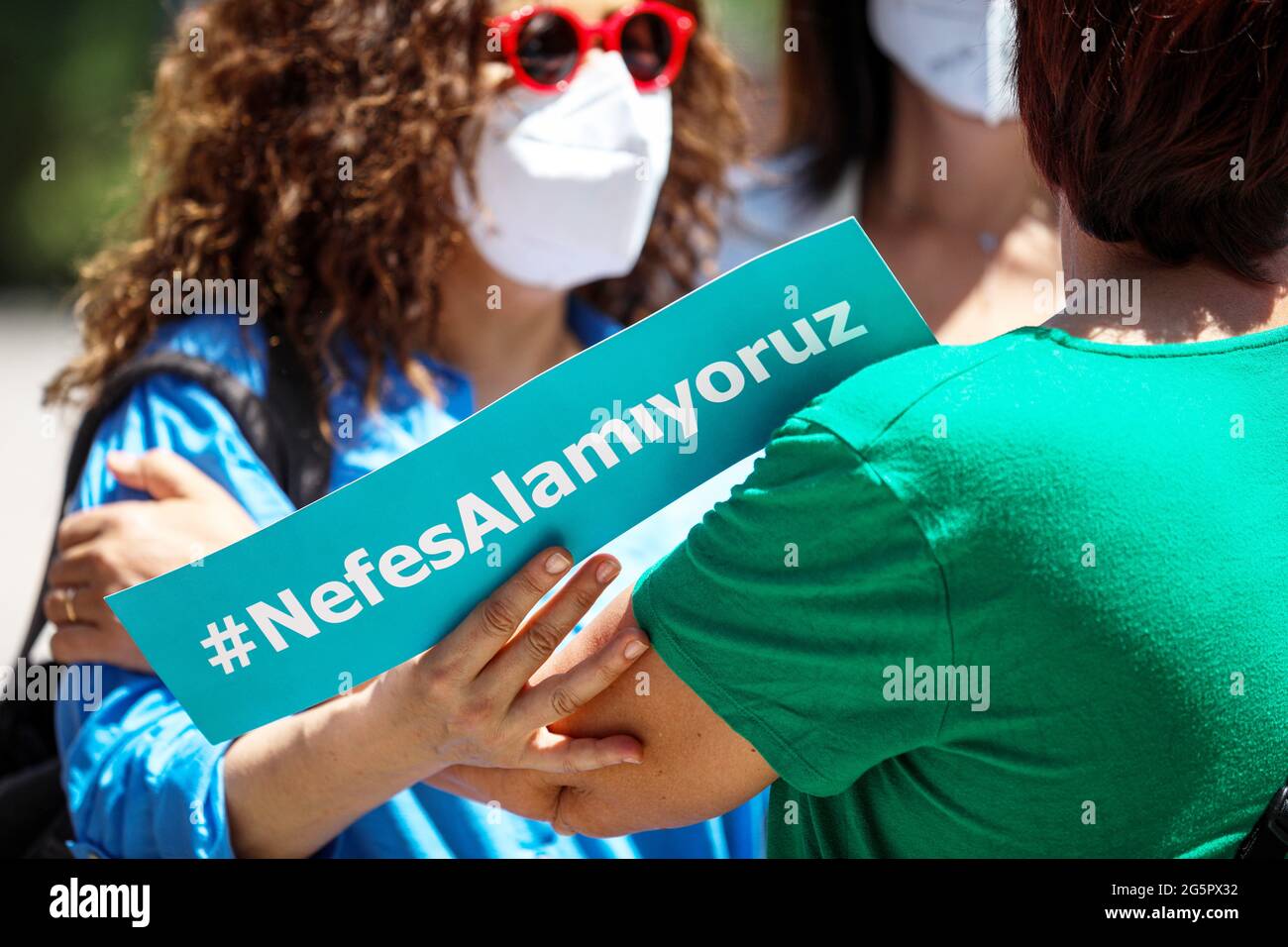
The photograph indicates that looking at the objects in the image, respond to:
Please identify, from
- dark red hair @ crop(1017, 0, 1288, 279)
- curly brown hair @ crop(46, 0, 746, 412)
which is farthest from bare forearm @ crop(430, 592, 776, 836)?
curly brown hair @ crop(46, 0, 746, 412)

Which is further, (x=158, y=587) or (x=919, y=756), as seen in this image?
(x=158, y=587)

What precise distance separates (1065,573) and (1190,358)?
223 mm

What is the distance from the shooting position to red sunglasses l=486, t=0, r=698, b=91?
232cm

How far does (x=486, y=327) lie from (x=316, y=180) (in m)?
0.39

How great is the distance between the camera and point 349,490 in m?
1.38

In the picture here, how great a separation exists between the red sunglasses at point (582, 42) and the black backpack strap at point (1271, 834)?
164 cm

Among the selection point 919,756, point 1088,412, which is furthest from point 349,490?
point 1088,412

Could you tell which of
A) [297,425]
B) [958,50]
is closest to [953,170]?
[958,50]

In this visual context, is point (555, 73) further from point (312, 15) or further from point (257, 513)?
point (257, 513)

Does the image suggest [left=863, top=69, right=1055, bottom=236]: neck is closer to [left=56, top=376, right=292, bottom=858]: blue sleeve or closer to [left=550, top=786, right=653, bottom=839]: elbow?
[left=56, top=376, right=292, bottom=858]: blue sleeve

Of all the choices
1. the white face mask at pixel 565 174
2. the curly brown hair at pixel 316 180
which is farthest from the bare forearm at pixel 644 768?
the white face mask at pixel 565 174

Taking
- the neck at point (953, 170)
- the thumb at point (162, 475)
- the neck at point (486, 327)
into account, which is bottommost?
the thumb at point (162, 475)

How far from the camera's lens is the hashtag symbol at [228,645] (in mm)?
1442

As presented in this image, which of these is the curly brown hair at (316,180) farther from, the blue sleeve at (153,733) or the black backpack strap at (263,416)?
the blue sleeve at (153,733)
